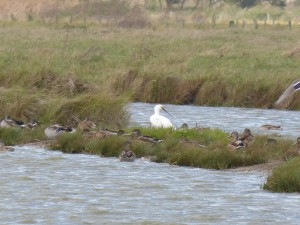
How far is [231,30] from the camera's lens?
153ft

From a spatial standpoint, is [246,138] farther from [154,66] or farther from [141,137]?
[154,66]

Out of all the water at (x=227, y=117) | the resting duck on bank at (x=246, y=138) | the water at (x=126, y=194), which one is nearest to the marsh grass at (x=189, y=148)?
the resting duck on bank at (x=246, y=138)

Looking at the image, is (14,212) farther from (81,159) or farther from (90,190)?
(81,159)

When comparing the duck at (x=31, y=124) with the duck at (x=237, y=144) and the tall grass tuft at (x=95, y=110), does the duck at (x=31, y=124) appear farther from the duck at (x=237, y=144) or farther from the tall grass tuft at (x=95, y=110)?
the duck at (x=237, y=144)

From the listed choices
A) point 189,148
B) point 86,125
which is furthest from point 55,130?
point 189,148

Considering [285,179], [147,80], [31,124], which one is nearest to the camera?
[285,179]

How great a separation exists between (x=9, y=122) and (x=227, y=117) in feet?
22.6

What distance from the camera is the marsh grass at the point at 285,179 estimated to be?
13344 millimetres

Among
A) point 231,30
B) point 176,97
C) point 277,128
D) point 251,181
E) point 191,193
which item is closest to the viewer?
point 191,193

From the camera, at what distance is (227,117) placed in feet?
76.8

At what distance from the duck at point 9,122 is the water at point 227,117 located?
295 cm

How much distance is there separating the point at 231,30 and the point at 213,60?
14720 millimetres

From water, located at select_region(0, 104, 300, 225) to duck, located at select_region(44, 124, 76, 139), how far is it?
59 centimetres

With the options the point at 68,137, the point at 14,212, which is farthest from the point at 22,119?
the point at 14,212
